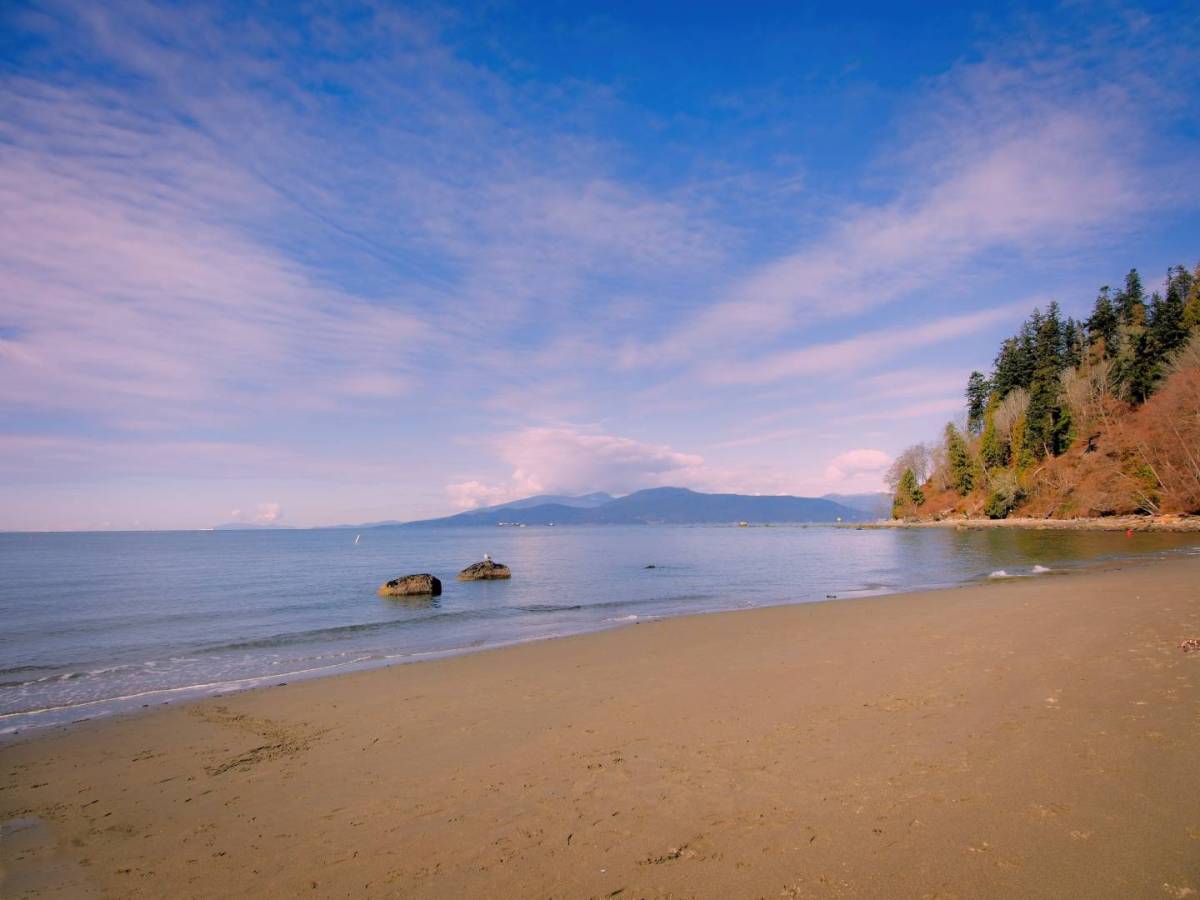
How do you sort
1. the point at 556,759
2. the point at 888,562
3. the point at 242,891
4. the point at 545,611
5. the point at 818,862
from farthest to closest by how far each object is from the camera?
the point at 888,562 < the point at 545,611 < the point at 556,759 < the point at 242,891 < the point at 818,862

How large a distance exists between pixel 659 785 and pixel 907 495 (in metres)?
133

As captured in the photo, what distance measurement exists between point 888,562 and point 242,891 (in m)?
47.0

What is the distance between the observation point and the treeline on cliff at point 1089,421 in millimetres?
62844

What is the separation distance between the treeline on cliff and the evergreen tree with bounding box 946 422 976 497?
0.20m

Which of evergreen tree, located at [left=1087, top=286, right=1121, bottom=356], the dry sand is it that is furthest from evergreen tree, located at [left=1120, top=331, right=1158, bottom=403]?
the dry sand

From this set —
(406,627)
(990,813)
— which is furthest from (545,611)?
(990,813)

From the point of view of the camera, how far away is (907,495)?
122 metres

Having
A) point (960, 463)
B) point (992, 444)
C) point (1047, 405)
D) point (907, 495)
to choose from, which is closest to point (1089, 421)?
point (1047, 405)

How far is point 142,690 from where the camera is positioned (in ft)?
41.3

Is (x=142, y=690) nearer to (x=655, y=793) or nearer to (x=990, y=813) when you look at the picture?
(x=655, y=793)

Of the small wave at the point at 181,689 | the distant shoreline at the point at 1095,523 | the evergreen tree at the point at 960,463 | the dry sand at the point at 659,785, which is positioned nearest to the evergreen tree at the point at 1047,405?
the distant shoreline at the point at 1095,523

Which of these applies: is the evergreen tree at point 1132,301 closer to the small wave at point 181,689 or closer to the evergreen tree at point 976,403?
the evergreen tree at point 976,403

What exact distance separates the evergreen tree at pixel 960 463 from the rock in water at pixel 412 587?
349 feet

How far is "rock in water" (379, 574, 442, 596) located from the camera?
28328mm
